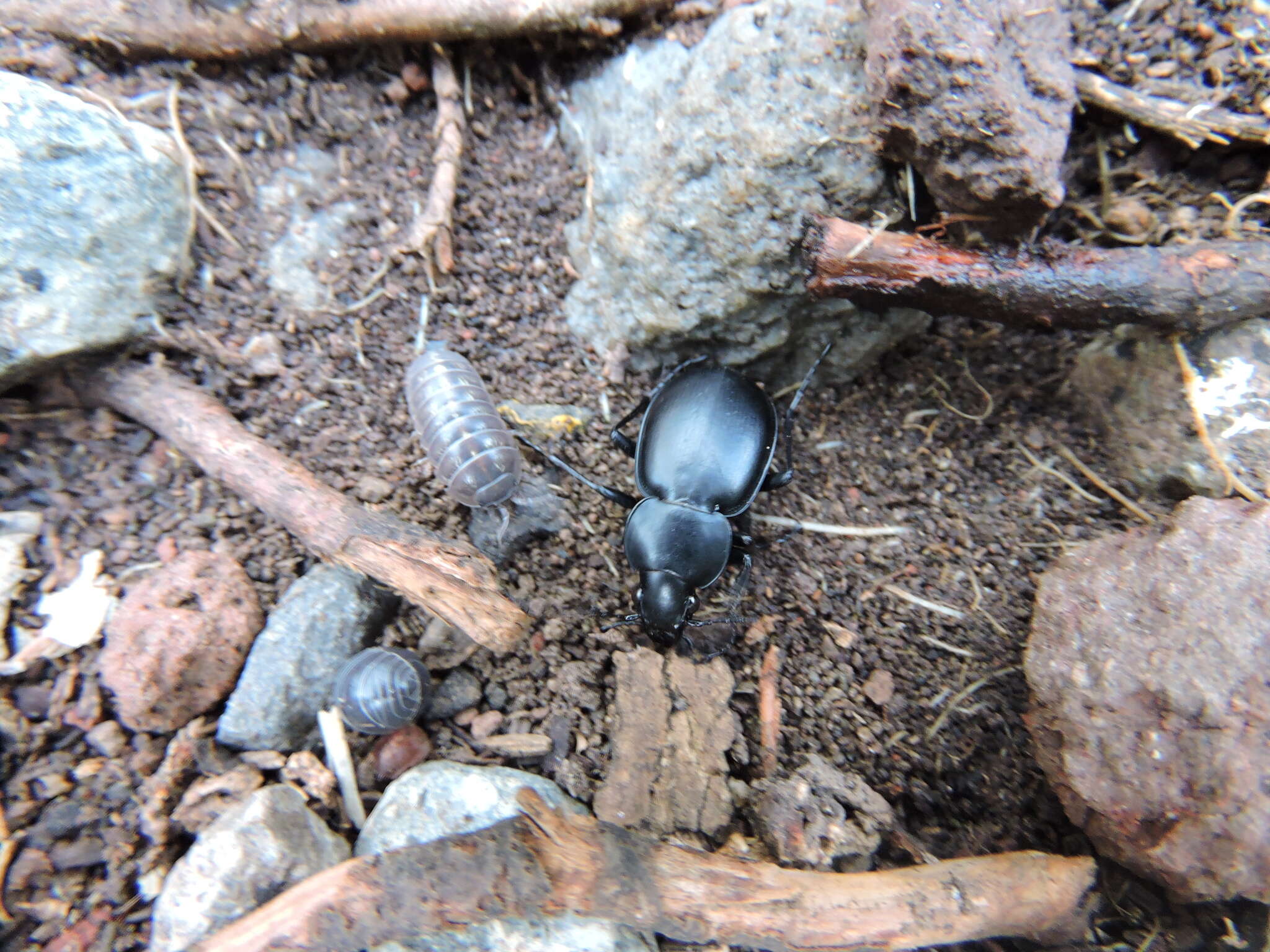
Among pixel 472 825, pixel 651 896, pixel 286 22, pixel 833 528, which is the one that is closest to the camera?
pixel 651 896

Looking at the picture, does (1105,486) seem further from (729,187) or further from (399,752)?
(399,752)

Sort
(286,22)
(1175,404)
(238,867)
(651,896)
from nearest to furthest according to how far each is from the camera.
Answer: (651,896)
(238,867)
(1175,404)
(286,22)

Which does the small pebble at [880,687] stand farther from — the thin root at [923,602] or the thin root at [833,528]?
the thin root at [833,528]

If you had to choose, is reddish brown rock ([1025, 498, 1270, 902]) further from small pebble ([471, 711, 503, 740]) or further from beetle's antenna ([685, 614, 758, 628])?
small pebble ([471, 711, 503, 740])

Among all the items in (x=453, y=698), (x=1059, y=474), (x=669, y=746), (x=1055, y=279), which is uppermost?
(x=1055, y=279)

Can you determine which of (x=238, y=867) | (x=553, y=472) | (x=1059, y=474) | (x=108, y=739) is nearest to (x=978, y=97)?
(x=1059, y=474)

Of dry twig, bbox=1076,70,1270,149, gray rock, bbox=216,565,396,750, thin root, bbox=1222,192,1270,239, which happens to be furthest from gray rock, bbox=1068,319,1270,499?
gray rock, bbox=216,565,396,750

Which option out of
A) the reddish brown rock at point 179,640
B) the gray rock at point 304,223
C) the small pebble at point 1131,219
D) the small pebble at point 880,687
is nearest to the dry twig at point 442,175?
the gray rock at point 304,223
